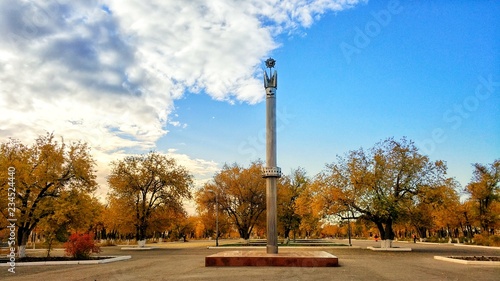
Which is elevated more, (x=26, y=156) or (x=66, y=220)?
(x=26, y=156)

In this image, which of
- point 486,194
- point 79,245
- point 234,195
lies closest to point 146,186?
point 234,195

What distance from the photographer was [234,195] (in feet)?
184

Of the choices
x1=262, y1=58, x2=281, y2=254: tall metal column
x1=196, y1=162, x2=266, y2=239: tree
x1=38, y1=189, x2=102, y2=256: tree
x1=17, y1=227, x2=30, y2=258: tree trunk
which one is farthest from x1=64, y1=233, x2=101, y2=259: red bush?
x1=196, y1=162, x2=266, y2=239: tree

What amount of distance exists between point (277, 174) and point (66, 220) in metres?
17.3

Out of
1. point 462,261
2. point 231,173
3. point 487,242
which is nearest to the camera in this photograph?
point 462,261

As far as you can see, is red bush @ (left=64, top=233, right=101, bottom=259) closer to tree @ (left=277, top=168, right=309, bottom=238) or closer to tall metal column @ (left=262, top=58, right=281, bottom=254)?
tall metal column @ (left=262, top=58, right=281, bottom=254)

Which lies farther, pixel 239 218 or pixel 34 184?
pixel 239 218

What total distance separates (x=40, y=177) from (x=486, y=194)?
5164cm

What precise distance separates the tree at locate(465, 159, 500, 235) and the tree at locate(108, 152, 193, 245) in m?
38.0

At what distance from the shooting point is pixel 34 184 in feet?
105

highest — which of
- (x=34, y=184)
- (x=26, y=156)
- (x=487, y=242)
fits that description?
(x=26, y=156)

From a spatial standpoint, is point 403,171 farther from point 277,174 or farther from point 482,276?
point 482,276

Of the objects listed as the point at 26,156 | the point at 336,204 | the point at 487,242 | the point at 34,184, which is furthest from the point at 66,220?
the point at 487,242

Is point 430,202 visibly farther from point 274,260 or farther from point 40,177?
point 40,177
